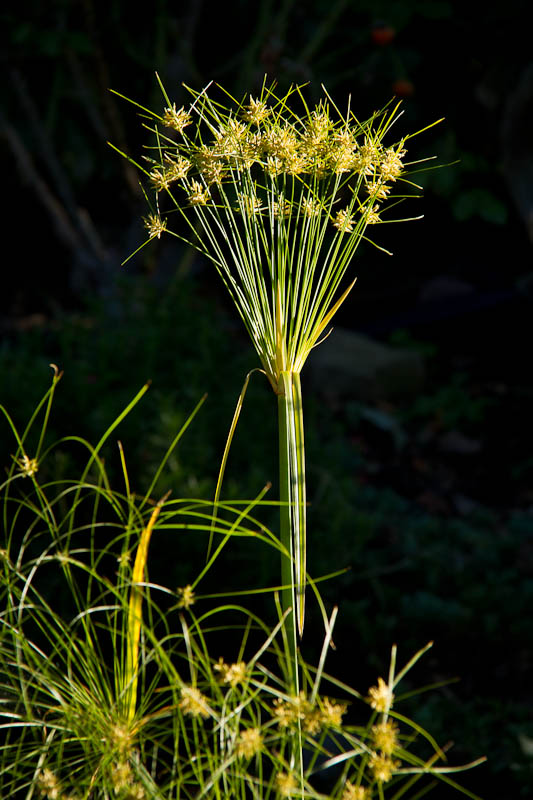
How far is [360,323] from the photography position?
6.67m

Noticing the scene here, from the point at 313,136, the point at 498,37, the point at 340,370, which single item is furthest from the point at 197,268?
the point at 313,136

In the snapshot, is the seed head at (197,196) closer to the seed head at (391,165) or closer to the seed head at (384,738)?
the seed head at (391,165)

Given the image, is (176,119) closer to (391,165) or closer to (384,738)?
(391,165)

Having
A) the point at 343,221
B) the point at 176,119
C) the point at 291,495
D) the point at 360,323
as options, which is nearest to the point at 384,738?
the point at 291,495

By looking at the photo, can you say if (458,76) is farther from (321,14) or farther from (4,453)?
(4,453)

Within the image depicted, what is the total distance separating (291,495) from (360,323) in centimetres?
603

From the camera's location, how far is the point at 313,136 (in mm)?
740

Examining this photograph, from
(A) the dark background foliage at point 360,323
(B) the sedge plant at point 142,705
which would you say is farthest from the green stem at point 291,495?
(A) the dark background foliage at point 360,323

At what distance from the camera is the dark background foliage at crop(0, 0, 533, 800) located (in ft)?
9.44

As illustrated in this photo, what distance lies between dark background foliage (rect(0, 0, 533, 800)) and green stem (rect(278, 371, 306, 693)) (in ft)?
5.32

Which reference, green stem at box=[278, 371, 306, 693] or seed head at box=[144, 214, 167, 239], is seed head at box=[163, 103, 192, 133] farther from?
green stem at box=[278, 371, 306, 693]

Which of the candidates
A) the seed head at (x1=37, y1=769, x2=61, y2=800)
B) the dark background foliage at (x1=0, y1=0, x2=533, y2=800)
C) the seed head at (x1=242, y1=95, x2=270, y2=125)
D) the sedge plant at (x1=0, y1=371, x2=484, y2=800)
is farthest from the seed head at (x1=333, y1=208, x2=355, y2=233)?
the dark background foliage at (x1=0, y1=0, x2=533, y2=800)

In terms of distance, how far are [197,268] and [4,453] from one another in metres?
4.02

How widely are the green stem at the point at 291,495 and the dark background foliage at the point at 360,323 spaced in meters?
1.62
